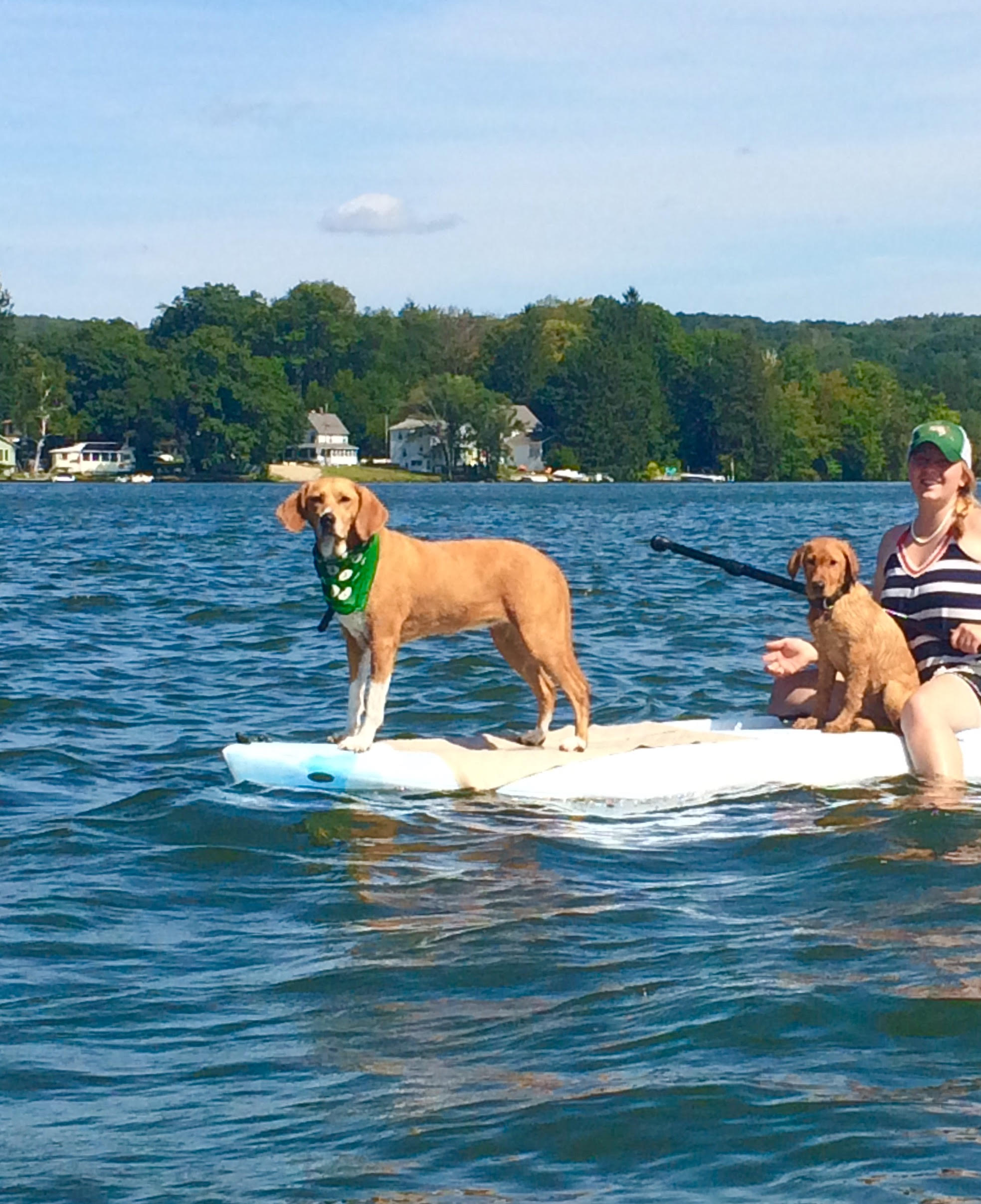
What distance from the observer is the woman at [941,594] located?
879 cm

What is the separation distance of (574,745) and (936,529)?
2.17 metres

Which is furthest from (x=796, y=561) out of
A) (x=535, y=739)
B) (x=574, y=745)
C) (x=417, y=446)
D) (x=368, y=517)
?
(x=417, y=446)

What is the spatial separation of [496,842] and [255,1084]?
9.88 feet

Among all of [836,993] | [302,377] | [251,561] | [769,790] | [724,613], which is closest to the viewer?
[836,993]

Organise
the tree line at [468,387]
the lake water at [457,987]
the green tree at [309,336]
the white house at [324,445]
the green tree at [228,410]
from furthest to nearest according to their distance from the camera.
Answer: the green tree at [309,336] → the white house at [324,445] → the tree line at [468,387] → the green tree at [228,410] → the lake water at [457,987]

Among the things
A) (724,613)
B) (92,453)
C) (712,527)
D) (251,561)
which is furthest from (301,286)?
(724,613)

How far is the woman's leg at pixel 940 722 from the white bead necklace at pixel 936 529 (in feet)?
2.26

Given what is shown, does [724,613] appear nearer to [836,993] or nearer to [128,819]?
[128,819]

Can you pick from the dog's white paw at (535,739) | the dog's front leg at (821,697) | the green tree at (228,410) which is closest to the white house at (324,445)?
the green tree at (228,410)

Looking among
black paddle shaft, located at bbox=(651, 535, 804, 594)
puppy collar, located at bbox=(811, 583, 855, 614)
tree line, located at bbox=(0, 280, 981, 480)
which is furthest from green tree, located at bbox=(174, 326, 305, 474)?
puppy collar, located at bbox=(811, 583, 855, 614)

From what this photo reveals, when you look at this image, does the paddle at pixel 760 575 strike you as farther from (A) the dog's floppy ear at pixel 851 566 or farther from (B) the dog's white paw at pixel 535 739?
(B) the dog's white paw at pixel 535 739

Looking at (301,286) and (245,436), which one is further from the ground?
(301,286)

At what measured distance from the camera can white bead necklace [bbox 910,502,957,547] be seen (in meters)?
8.90

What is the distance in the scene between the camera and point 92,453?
132625 mm
